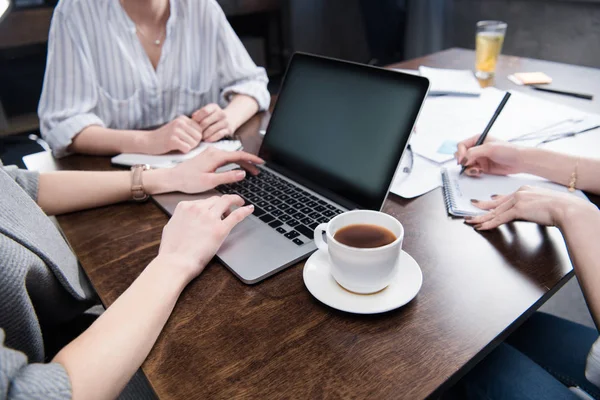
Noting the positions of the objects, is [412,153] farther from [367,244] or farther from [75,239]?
[75,239]

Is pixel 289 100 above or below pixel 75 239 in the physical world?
above

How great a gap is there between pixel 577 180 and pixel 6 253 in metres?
0.90

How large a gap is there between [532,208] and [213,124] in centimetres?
74

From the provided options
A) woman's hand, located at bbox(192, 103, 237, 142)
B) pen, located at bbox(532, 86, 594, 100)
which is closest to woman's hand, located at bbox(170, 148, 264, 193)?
woman's hand, located at bbox(192, 103, 237, 142)

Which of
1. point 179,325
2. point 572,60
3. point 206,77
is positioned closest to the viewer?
point 179,325

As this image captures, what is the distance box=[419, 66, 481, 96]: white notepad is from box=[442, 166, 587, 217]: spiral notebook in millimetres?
458

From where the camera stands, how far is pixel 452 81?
1.34 meters

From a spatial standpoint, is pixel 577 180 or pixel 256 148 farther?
pixel 256 148

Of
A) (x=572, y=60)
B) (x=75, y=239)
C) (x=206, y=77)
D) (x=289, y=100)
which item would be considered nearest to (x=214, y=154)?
(x=289, y=100)

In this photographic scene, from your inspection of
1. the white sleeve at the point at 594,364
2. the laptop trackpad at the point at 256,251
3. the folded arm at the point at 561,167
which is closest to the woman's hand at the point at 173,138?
the laptop trackpad at the point at 256,251

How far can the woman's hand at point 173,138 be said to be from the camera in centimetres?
98

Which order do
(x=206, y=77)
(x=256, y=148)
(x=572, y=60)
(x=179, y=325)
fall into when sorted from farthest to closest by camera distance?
(x=572, y=60) → (x=206, y=77) → (x=256, y=148) → (x=179, y=325)

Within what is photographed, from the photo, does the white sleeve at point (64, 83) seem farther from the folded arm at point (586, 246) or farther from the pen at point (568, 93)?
the pen at point (568, 93)

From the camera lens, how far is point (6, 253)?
53cm
